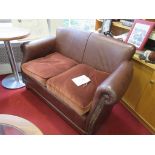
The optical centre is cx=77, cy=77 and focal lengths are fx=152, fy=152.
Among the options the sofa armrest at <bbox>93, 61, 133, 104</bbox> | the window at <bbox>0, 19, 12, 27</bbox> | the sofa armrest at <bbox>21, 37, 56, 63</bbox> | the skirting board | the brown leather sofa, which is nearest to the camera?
the sofa armrest at <bbox>93, 61, 133, 104</bbox>

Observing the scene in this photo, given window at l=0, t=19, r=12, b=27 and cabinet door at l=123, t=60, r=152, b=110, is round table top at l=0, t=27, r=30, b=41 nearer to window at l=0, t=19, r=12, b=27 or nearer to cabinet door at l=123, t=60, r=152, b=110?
window at l=0, t=19, r=12, b=27

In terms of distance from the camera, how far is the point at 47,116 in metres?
1.73

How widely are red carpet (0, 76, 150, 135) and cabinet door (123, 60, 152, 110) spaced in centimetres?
17

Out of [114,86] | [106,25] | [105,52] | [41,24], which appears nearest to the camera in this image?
[114,86]

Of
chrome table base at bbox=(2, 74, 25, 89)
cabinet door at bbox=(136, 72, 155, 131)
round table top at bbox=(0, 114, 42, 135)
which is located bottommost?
chrome table base at bbox=(2, 74, 25, 89)

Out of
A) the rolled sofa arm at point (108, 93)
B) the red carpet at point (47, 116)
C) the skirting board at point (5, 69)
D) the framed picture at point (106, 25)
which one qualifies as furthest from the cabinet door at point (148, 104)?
the skirting board at point (5, 69)

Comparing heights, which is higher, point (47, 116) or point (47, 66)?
point (47, 66)

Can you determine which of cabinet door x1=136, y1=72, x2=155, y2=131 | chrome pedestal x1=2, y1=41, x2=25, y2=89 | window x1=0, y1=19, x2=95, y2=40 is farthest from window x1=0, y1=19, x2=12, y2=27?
cabinet door x1=136, y1=72, x2=155, y2=131

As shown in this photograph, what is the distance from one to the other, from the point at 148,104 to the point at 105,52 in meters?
0.71

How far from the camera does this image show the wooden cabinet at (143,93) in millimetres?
1522

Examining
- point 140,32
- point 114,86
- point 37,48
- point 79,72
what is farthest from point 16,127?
point 140,32

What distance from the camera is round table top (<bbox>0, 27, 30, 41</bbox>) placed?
1.65 m

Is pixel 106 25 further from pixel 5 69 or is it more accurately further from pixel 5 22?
pixel 5 69
